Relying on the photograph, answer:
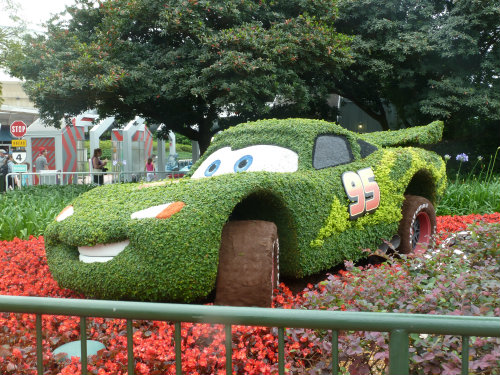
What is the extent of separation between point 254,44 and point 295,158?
7070 mm

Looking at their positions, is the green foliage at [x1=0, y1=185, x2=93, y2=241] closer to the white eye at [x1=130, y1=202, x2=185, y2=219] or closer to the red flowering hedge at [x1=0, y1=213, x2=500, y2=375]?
the red flowering hedge at [x1=0, y1=213, x2=500, y2=375]

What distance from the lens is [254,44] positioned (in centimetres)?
1110

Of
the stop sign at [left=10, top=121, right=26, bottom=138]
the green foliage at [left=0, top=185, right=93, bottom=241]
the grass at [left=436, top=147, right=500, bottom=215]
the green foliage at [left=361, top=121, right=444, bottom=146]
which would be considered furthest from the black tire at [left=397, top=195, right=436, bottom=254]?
the stop sign at [left=10, top=121, right=26, bottom=138]

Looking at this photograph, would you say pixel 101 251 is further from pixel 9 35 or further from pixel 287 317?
pixel 9 35

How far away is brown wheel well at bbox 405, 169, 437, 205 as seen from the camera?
5.97 m

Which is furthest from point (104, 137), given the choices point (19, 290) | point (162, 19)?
point (19, 290)

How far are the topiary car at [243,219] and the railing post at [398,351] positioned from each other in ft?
6.98

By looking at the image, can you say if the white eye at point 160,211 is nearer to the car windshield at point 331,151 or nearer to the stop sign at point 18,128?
the car windshield at point 331,151

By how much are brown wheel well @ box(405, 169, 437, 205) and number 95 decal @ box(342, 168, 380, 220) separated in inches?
49.0

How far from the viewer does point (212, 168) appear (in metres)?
4.93

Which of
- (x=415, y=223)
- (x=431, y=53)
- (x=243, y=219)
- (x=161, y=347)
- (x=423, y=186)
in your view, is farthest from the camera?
(x=431, y=53)

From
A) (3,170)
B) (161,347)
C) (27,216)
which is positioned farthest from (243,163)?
(3,170)

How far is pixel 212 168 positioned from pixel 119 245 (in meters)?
1.58

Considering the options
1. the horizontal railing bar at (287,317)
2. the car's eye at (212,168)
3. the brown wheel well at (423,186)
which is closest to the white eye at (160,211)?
the car's eye at (212,168)
